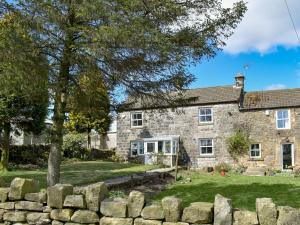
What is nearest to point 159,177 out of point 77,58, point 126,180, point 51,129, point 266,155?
point 126,180

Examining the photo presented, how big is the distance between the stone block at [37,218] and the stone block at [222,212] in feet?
9.43

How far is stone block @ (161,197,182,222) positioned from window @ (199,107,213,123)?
30.5 metres

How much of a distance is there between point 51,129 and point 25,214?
4569 millimetres

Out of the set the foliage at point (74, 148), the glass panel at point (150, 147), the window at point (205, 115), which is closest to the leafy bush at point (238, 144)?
the window at point (205, 115)

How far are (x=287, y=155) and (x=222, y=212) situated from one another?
29.4m

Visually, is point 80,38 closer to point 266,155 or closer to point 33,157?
point 33,157

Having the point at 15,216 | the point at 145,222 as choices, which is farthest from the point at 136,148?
the point at 145,222

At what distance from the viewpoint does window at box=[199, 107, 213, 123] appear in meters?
36.2

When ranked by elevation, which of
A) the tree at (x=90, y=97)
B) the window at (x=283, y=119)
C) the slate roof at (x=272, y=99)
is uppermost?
the slate roof at (x=272, y=99)

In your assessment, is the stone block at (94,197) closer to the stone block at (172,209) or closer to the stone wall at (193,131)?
the stone block at (172,209)

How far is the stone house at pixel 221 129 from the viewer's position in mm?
33500

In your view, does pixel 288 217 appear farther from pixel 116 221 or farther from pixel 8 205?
pixel 8 205

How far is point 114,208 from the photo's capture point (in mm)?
6391

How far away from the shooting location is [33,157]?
30766mm
